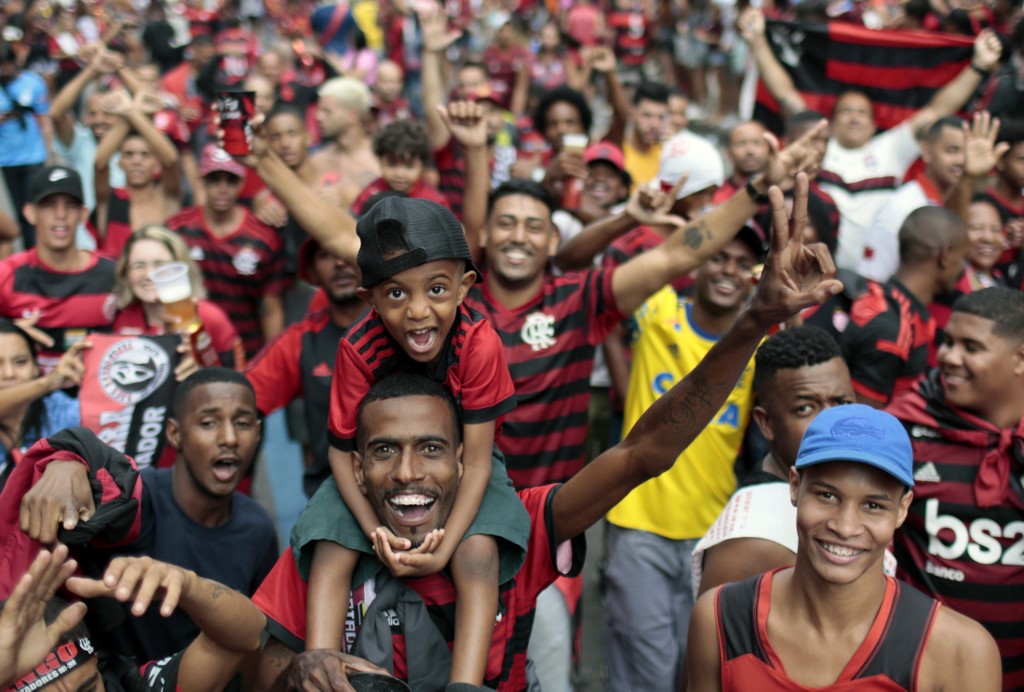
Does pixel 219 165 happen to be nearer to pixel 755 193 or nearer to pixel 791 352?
pixel 755 193

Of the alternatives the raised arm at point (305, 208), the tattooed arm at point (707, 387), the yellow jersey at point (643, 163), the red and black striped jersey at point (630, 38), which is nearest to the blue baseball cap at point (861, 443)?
the tattooed arm at point (707, 387)

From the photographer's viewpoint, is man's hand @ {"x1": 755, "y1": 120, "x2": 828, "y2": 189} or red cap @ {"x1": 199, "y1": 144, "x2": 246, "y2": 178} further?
red cap @ {"x1": 199, "y1": 144, "x2": 246, "y2": 178}

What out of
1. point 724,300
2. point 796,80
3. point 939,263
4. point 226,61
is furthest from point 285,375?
point 226,61

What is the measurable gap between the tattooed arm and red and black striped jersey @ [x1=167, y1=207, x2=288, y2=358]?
12.1ft

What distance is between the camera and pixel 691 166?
501cm

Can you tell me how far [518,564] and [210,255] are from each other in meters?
3.87

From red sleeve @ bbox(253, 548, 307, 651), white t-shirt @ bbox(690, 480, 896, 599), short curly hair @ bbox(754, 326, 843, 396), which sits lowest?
red sleeve @ bbox(253, 548, 307, 651)

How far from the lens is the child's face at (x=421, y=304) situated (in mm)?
2842

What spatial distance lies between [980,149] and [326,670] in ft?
14.1

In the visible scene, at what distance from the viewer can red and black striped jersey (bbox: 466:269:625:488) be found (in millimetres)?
3971

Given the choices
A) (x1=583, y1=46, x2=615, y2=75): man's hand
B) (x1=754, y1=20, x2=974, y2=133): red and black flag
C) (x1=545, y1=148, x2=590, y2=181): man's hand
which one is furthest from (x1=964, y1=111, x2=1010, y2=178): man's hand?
(x1=583, y1=46, x2=615, y2=75): man's hand

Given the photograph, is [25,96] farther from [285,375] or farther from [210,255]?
[285,375]

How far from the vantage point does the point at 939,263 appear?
4.68 m

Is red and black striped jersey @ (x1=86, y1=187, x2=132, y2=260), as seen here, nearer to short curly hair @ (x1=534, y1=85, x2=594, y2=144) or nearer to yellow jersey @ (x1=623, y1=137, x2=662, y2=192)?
short curly hair @ (x1=534, y1=85, x2=594, y2=144)
